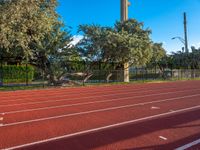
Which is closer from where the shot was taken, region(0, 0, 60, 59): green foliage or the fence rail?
region(0, 0, 60, 59): green foliage

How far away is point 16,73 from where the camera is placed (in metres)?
27.9

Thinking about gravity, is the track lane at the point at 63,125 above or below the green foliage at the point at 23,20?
below

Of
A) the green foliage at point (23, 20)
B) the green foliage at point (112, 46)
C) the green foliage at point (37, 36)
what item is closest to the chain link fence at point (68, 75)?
the green foliage at point (37, 36)

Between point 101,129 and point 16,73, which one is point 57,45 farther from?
point 101,129

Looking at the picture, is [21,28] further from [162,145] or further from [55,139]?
[162,145]

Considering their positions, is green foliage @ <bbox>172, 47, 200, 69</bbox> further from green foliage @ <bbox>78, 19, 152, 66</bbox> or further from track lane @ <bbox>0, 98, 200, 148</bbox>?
track lane @ <bbox>0, 98, 200, 148</bbox>

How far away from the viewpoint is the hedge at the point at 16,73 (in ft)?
87.8

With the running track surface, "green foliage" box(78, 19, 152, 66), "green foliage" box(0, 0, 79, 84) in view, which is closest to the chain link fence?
"green foliage" box(0, 0, 79, 84)

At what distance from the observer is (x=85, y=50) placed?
3152 centimetres

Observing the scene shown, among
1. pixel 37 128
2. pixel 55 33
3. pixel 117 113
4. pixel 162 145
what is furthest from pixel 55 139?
pixel 55 33

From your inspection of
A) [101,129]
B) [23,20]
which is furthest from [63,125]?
[23,20]

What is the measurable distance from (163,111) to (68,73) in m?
19.0

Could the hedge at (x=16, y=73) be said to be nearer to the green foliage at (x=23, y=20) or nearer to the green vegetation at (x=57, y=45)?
the green vegetation at (x=57, y=45)

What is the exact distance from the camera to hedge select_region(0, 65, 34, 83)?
87.8 ft
